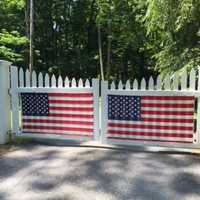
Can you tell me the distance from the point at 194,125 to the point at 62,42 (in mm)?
20590

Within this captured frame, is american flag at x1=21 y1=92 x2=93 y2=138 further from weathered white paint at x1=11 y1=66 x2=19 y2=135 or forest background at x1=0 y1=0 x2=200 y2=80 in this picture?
forest background at x1=0 y1=0 x2=200 y2=80

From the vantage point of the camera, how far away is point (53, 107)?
5.23 metres

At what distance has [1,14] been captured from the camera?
56.9 ft

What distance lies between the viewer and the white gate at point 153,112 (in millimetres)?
4641

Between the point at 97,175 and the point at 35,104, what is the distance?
2321 millimetres

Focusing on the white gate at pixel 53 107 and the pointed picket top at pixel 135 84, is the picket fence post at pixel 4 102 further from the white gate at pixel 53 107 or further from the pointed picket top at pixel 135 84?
the pointed picket top at pixel 135 84

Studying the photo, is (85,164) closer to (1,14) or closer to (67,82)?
(67,82)

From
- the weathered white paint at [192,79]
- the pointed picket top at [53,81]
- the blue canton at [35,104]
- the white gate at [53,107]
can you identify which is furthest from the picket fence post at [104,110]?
the weathered white paint at [192,79]

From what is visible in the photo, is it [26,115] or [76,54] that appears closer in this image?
[26,115]

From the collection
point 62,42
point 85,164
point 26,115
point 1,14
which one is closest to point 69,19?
point 62,42

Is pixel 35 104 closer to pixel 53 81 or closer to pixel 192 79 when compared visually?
pixel 53 81

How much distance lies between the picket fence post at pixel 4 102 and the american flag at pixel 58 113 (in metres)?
0.30

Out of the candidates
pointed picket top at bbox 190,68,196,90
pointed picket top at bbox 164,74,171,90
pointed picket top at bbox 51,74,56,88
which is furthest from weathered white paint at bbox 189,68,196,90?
pointed picket top at bbox 51,74,56,88

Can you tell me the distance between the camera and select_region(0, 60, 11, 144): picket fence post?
200 inches
